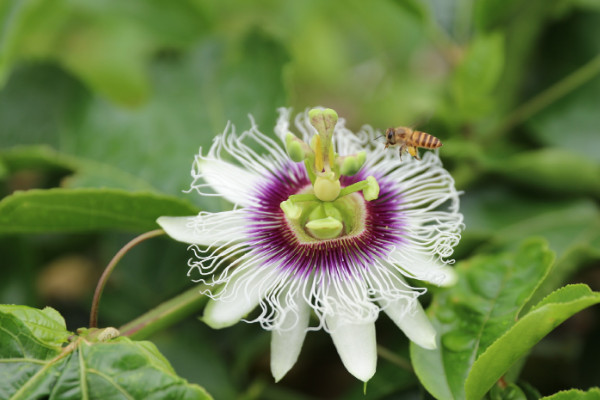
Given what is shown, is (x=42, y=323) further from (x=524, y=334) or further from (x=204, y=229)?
(x=524, y=334)

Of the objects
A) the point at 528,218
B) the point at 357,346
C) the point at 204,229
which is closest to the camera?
the point at 357,346

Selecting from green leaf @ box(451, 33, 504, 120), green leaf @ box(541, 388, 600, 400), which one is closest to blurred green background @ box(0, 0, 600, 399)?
green leaf @ box(451, 33, 504, 120)

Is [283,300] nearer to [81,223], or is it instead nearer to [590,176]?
[81,223]

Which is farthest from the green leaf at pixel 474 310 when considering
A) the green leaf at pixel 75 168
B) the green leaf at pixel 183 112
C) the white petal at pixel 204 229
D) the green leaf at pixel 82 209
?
the green leaf at pixel 75 168

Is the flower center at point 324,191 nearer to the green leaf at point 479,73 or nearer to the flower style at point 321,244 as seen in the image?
the flower style at point 321,244

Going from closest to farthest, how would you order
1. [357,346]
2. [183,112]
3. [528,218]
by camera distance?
[357,346]
[528,218]
[183,112]

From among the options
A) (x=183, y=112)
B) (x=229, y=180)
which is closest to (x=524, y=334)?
(x=229, y=180)

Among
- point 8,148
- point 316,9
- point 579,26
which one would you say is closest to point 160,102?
point 8,148
